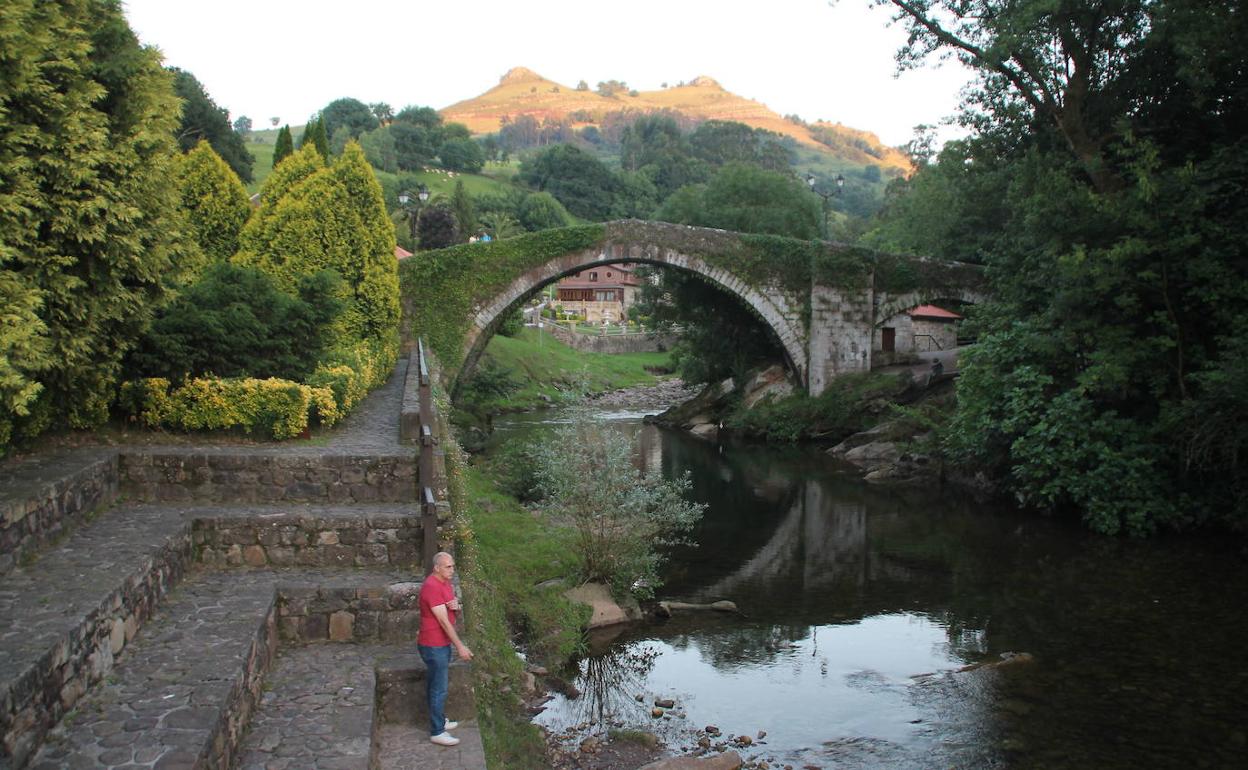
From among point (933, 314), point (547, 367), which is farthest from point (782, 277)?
point (933, 314)

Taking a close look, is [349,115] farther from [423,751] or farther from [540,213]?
[423,751]

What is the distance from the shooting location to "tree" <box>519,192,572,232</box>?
228ft

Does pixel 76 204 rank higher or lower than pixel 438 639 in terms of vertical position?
higher

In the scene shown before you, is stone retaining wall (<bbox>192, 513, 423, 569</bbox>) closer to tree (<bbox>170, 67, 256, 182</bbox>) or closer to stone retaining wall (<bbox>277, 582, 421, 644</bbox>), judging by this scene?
stone retaining wall (<bbox>277, 582, 421, 644</bbox>)

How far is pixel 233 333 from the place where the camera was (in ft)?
32.2

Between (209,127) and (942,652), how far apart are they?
3880 centimetres

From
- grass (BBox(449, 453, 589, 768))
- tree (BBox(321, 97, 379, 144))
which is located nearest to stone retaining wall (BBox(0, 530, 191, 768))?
grass (BBox(449, 453, 589, 768))

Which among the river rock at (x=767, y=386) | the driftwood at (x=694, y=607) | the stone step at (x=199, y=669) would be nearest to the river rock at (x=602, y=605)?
the driftwood at (x=694, y=607)

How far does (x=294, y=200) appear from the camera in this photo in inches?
620

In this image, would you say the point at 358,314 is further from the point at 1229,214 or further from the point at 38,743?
the point at 1229,214

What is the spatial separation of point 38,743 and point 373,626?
8.06ft

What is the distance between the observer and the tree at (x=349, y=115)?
98062mm

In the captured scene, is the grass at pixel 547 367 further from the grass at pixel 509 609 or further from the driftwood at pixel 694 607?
the driftwood at pixel 694 607

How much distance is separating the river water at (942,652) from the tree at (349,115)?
92020 mm
